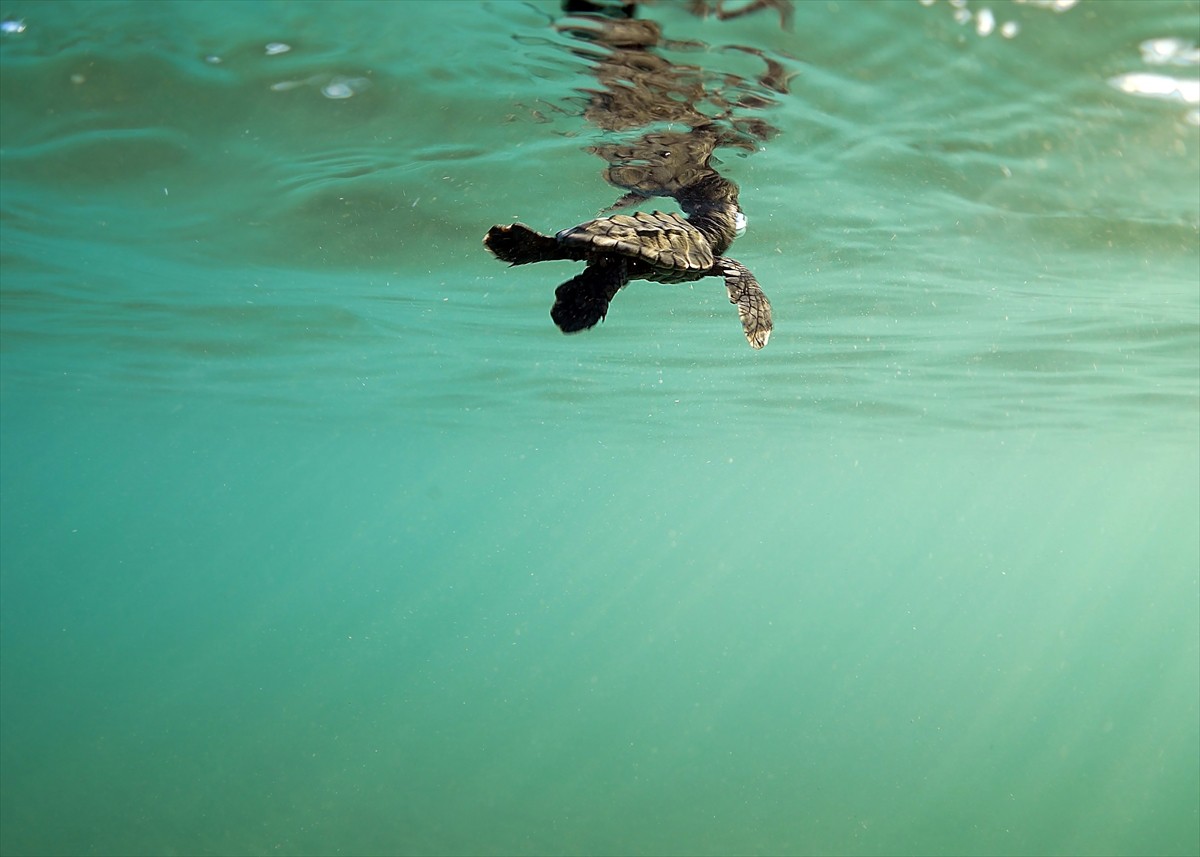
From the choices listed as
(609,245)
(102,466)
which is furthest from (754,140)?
(102,466)

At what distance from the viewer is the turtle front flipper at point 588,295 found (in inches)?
219

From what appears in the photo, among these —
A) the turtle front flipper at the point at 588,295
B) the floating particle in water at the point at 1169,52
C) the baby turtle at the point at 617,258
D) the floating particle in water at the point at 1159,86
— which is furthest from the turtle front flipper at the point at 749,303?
the floating particle in water at the point at 1159,86

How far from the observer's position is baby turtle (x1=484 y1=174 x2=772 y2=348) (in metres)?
5.22

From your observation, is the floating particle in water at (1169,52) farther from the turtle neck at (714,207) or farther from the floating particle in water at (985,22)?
the turtle neck at (714,207)

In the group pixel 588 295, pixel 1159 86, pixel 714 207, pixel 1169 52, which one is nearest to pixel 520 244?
pixel 588 295

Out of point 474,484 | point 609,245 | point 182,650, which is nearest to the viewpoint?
point 609,245

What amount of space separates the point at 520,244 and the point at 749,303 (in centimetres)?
201

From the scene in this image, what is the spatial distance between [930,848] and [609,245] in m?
29.3

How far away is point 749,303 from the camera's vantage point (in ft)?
20.7

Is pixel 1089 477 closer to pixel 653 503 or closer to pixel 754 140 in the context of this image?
pixel 653 503

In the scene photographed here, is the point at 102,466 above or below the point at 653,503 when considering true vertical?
above

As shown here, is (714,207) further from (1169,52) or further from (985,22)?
(1169,52)

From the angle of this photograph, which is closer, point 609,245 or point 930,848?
point 609,245

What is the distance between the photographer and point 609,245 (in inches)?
206
